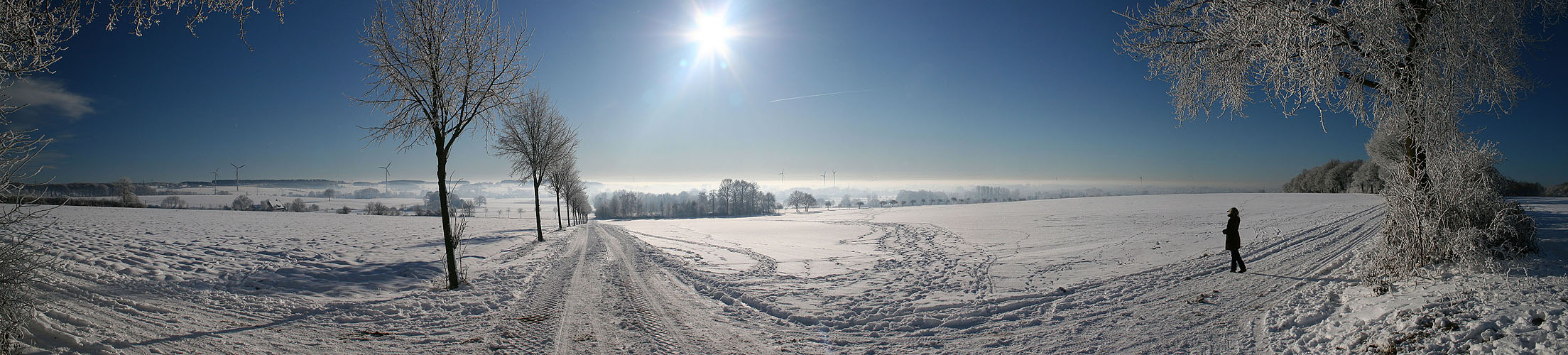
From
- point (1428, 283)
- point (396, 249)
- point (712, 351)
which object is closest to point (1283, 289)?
point (1428, 283)

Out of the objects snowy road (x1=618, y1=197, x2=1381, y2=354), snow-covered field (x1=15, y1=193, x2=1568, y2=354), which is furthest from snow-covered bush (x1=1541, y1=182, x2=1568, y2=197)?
snowy road (x1=618, y1=197, x2=1381, y2=354)

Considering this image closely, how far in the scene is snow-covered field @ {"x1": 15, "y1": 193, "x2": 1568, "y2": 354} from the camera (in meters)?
4.83

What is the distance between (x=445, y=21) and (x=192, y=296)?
525 cm

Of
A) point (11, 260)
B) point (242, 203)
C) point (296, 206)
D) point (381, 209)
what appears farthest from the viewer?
point (381, 209)

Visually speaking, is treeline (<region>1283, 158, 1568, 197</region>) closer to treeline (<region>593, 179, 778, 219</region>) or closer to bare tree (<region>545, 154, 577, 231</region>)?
bare tree (<region>545, 154, 577, 231</region>)

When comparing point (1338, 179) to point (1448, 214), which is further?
point (1338, 179)

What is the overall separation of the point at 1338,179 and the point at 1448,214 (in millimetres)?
63480

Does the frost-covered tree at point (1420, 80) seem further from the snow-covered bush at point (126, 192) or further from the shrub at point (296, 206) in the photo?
the shrub at point (296, 206)

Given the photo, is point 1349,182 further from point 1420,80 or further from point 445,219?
point 445,219

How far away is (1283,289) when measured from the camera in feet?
23.6

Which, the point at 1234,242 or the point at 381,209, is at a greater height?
the point at 381,209

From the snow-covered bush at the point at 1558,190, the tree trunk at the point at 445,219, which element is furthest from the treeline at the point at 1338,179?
the tree trunk at the point at 445,219

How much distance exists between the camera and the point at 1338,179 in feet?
158

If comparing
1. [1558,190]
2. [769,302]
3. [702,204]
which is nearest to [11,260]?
[769,302]
